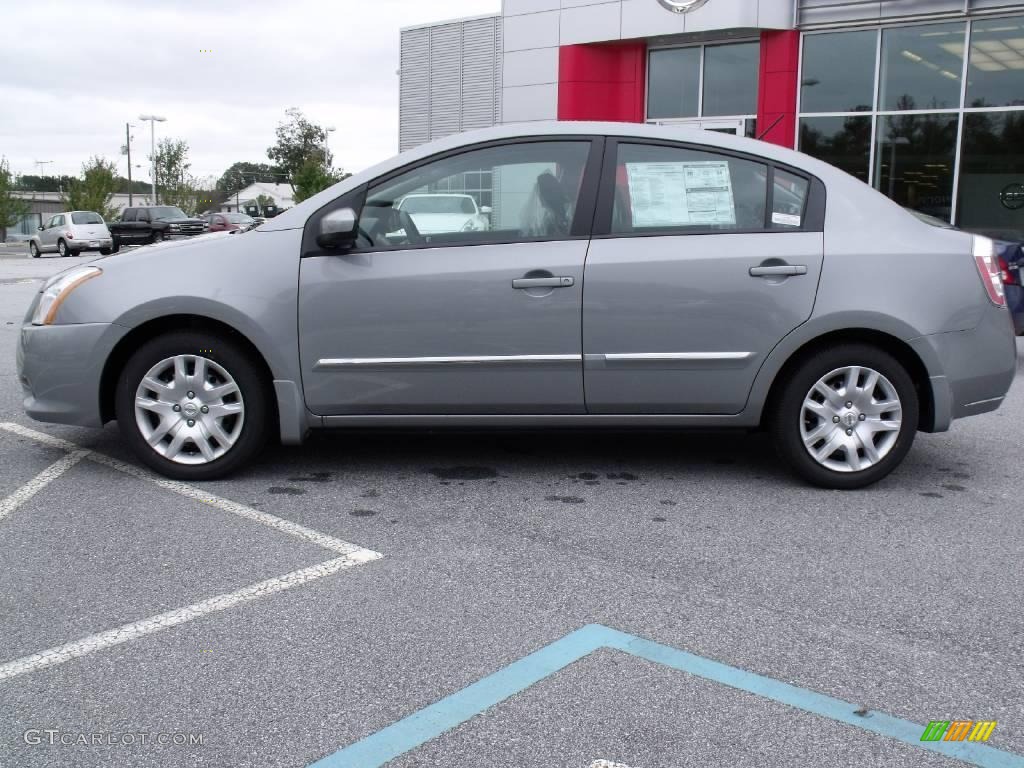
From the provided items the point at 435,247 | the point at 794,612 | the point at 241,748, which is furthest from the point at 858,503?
the point at 241,748

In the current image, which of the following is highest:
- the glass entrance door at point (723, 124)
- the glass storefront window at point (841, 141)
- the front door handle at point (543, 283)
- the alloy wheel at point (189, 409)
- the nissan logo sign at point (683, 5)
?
the nissan logo sign at point (683, 5)

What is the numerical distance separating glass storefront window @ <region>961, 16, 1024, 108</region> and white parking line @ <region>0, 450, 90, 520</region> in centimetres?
1502

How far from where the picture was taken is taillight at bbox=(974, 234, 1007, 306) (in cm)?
481

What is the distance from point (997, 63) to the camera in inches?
625

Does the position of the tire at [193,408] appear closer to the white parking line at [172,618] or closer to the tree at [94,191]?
the white parking line at [172,618]

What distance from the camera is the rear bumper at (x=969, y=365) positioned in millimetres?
4766

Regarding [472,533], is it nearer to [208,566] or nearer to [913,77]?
[208,566]

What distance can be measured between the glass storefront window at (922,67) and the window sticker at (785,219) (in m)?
13.2

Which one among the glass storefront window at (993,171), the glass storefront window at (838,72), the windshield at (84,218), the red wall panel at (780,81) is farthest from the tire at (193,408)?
the windshield at (84,218)

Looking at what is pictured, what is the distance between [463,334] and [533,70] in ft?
54.1

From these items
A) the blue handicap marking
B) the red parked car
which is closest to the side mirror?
the blue handicap marking

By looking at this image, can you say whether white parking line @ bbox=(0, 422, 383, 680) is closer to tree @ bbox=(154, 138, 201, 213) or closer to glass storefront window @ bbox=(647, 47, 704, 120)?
glass storefront window @ bbox=(647, 47, 704, 120)

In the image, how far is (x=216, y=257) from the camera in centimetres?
482

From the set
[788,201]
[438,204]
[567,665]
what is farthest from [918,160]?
[567,665]
